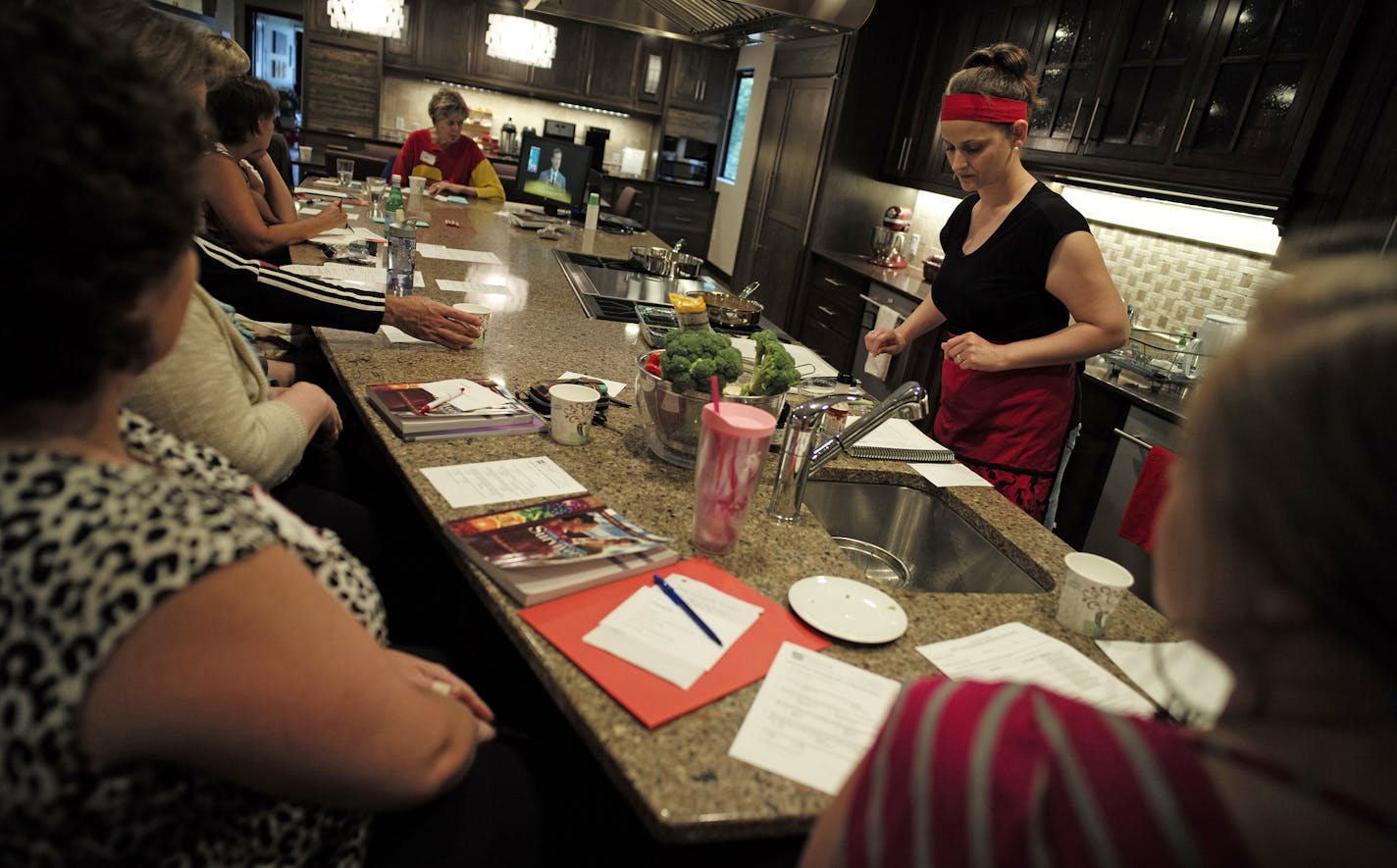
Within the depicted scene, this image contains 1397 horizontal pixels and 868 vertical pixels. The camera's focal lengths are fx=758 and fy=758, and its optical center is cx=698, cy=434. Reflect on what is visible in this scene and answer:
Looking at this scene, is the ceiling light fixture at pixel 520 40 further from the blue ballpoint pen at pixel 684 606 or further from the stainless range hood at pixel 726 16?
the blue ballpoint pen at pixel 684 606

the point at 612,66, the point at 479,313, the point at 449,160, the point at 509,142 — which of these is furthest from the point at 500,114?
the point at 479,313

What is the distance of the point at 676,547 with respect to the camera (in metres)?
1.22

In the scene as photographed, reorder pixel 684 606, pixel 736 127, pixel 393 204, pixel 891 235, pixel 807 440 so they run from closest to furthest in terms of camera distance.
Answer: pixel 684 606, pixel 807 440, pixel 393 204, pixel 891 235, pixel 736 127

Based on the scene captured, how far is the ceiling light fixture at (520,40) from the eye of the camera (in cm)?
746

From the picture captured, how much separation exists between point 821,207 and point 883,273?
930 millimetres

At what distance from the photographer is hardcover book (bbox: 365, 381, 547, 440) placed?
1.49 metres

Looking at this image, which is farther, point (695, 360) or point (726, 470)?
point (695, 360)

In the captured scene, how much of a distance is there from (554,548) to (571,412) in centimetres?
47

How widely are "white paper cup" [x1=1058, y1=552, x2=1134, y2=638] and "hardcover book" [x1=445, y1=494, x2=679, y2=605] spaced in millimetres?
618

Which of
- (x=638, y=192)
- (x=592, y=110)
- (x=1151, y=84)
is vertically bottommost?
(x=638, y=192)

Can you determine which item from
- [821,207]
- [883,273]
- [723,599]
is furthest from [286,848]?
[821,207]

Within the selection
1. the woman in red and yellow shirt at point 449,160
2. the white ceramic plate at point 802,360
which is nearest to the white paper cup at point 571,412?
the white ceramic plate at point 802,360

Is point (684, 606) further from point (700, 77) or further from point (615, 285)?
point (700, 77)

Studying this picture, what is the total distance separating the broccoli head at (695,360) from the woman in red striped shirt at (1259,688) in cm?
97
